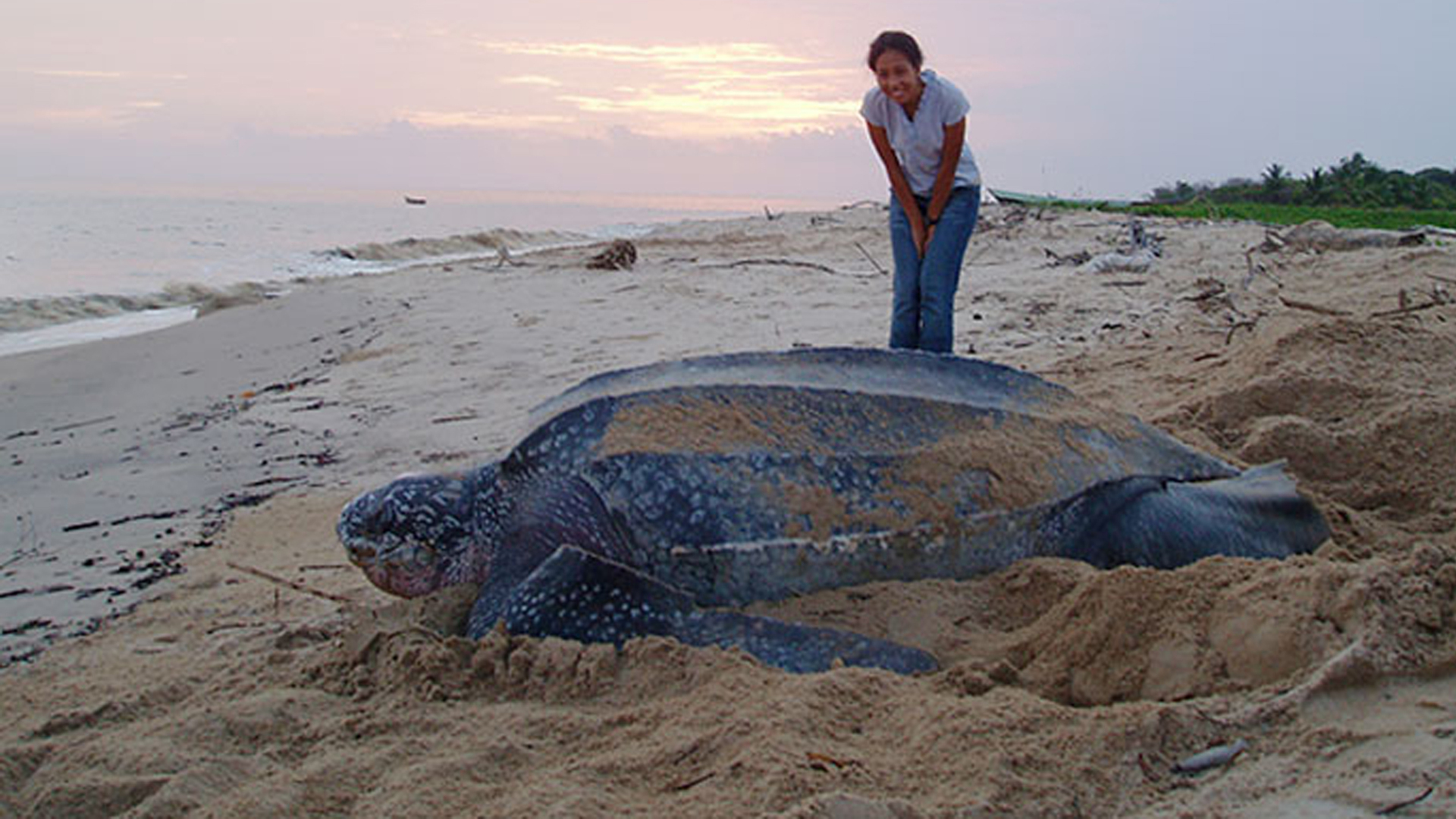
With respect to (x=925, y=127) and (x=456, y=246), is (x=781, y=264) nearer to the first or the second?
(x=925, y=127)

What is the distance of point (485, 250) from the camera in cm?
1664

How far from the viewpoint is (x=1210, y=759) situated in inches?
48.8

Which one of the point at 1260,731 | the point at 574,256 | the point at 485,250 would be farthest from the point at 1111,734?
the point at 485,250

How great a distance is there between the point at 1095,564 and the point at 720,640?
90 cm

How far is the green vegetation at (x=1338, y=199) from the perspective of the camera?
38.8ft

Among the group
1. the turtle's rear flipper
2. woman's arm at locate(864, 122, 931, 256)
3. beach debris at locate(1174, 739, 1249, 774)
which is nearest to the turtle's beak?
the turtle's rear flipper

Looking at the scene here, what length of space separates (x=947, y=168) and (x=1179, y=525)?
162 cm

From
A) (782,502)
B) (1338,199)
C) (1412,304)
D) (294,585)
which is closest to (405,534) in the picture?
(294,585)

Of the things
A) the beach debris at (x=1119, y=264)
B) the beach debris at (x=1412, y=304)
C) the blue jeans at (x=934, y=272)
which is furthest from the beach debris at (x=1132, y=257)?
the blue jeans at (x=934, y=272)

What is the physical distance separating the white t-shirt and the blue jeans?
0.22 feet

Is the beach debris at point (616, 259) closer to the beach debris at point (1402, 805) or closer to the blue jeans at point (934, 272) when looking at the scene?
the blue jeans at point (934, 272)

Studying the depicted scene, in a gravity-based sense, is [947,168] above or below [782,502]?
above

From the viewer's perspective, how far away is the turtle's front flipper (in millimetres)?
1818

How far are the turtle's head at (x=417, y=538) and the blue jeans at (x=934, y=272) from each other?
5.91 ft
